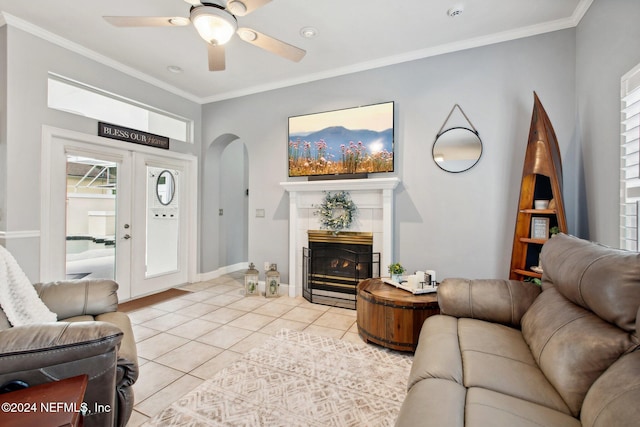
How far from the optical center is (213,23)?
2035 mm

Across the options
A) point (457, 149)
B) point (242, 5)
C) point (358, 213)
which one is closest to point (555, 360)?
point (457, 149)

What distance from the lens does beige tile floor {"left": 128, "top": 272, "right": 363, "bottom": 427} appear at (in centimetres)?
201

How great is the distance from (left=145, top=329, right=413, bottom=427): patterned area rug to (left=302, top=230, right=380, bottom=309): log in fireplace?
1243 mm

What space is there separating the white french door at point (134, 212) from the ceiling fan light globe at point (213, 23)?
227 centimetres

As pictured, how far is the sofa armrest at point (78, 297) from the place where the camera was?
6.16 ft

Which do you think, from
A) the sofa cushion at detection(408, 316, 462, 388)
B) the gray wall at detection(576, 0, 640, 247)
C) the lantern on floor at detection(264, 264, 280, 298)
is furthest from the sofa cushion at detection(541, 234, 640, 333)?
the lantern on floor at detection(264, 264, 280, 298)

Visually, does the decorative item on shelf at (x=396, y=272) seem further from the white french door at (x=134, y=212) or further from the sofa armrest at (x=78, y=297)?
the white french door at (x=134, y=212)

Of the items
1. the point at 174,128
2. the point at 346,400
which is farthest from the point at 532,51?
the point at 174,128

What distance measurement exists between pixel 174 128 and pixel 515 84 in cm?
460

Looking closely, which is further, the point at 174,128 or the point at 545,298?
the point at 174,128

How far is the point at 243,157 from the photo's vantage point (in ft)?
19.4

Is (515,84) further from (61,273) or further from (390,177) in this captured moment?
(61,273)

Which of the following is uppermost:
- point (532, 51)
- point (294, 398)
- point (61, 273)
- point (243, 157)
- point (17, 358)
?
point (532, 51)

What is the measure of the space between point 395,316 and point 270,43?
2.51 metres
